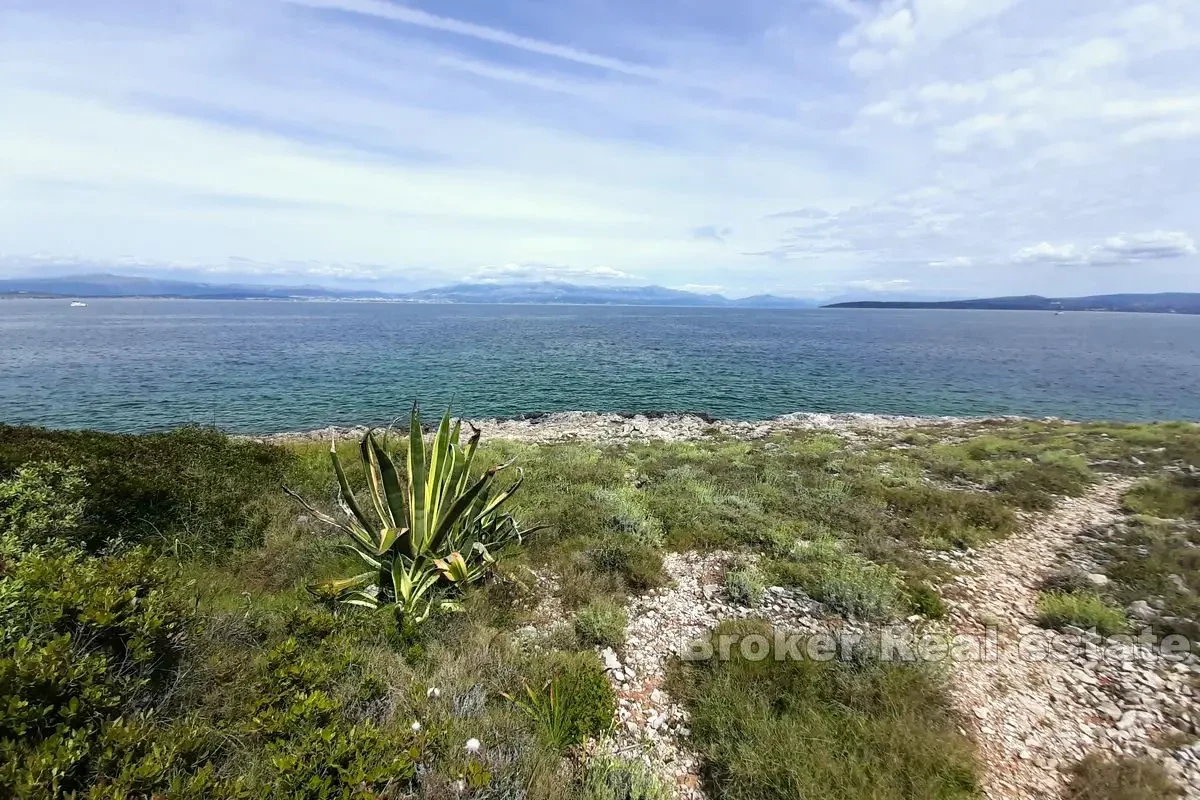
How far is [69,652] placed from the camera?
9.63ft

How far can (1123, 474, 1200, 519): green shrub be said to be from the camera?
9.72 metres

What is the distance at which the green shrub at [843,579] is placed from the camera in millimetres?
6477

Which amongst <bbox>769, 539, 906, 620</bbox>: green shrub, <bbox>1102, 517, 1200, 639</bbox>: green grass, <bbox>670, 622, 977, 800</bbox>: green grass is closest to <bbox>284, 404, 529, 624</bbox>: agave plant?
<bbox>670, 622, 977, 800</bbox>: green grass

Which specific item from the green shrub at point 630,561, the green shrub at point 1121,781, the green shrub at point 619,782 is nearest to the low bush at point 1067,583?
the green shrub at point 1121,781

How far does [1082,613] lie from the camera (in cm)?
646

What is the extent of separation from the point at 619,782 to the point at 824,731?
72.5 inches

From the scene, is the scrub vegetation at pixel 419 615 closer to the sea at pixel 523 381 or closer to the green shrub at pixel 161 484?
the green shrub at pixel 161 484

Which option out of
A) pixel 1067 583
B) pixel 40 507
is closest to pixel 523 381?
pixel 40 507

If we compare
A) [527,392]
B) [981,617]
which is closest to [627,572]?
[981,617]

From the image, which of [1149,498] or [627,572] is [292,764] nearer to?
[627,572]

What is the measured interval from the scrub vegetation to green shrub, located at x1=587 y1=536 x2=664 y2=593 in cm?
4

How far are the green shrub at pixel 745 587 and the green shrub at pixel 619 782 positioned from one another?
2.99m

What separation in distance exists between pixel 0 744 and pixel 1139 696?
9.02 meters

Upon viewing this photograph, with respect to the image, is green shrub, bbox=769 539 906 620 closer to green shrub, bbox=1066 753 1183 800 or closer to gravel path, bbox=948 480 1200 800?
gravel path, bbox=948 480 1200 800
